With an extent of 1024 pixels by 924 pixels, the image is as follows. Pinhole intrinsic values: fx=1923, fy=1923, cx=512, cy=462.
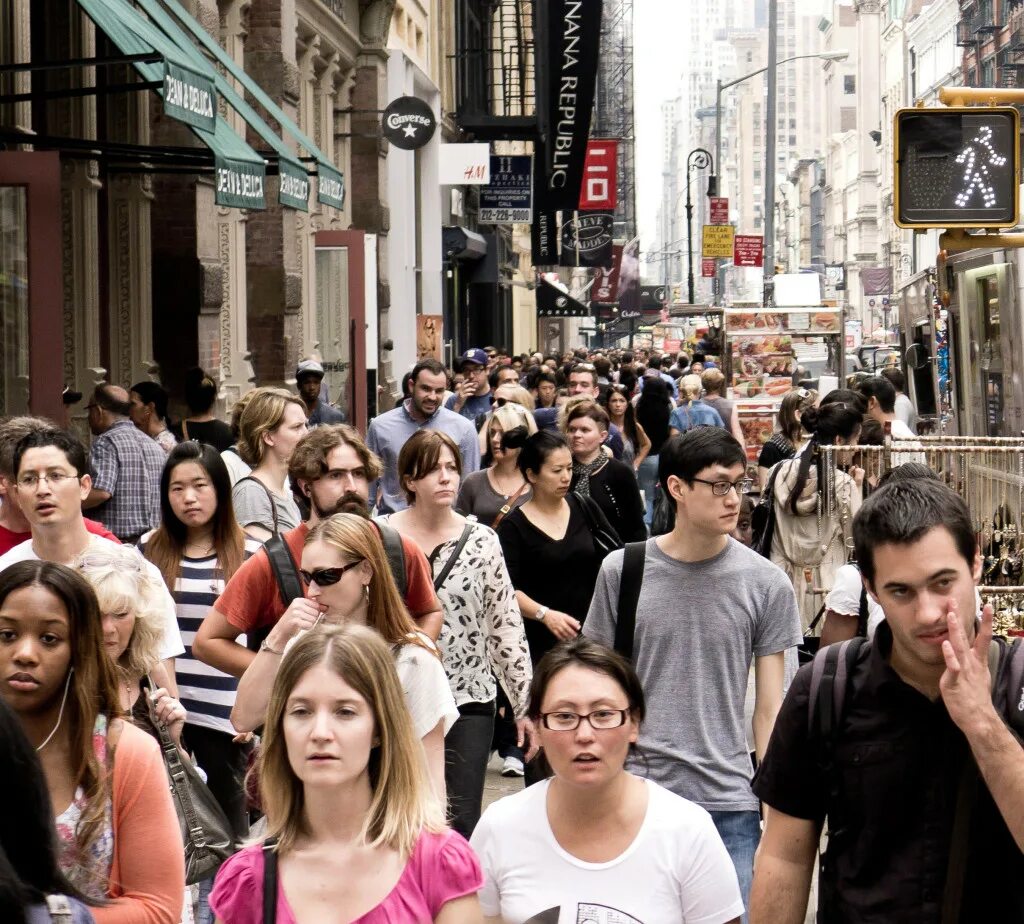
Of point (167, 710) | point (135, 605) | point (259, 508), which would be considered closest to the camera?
point (135, 605)

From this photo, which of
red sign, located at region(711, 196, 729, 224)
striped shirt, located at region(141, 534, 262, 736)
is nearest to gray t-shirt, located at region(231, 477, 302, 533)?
striped shirt, located at region(141, 534, 262, 736)

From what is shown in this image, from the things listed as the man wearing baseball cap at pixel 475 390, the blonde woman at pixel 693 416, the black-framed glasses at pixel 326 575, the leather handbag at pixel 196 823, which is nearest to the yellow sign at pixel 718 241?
the blonde woman at pixel 693 416

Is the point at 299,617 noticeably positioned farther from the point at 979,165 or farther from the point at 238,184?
the point at 238,184

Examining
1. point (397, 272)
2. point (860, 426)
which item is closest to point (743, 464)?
point (860, 426)

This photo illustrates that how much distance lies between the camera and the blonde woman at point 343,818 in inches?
147

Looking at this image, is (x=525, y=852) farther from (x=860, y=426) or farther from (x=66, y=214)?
(x=66, y=214)

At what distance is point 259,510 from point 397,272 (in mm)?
23114

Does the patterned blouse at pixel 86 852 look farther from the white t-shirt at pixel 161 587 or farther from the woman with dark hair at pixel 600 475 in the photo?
the woman with dark hair at pixel 600 475

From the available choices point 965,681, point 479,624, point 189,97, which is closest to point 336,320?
point 189,97

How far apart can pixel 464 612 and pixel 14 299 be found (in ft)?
17.7

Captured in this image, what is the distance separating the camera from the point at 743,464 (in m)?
6.25

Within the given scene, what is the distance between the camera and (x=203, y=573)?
290 inches

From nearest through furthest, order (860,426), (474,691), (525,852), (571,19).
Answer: (525,852), (474,691), (860,426), (571,19)

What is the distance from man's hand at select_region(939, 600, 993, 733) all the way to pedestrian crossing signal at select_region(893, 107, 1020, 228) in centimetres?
590
